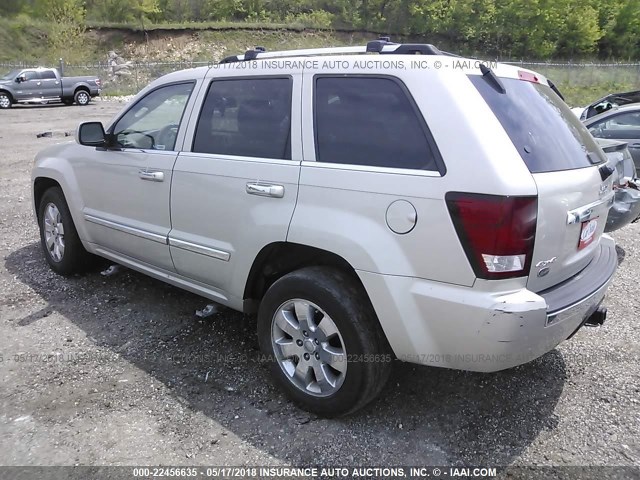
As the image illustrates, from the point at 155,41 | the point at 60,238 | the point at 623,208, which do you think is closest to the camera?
the point at 60,238

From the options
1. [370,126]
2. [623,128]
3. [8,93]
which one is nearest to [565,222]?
[370,126]

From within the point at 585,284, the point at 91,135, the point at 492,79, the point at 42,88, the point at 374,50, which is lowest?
the point at 42,88

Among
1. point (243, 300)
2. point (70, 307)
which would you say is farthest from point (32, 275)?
point (243, 300)

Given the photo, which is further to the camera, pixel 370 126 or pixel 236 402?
pixel 236 402

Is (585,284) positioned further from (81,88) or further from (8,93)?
(81,88)

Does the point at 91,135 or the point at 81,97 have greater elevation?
the point at 91,135

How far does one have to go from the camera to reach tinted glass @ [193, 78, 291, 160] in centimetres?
309

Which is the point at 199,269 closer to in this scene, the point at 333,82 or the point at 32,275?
the point at 333,82

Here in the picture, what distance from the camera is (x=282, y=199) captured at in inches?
115

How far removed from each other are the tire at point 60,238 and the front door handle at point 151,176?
4.35ft

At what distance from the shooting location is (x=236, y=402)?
10.2 ft

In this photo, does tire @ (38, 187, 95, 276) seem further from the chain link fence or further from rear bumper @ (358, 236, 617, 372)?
the chain link fence

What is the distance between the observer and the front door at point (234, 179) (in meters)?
2.98

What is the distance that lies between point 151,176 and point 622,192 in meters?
4.57
